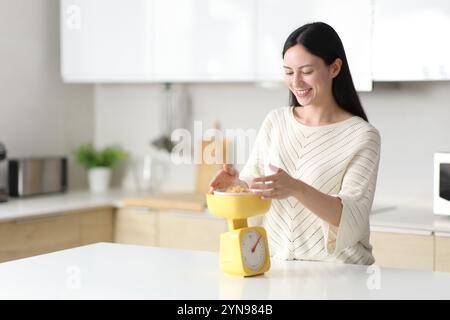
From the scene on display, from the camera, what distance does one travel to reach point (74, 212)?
384 centimetres

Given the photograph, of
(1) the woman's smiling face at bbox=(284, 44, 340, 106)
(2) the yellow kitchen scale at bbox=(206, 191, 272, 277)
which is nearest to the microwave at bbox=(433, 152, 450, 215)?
(1) the woman's smiling face at bbox=(284, 44, 340, 106)

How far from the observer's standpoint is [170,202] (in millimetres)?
3852

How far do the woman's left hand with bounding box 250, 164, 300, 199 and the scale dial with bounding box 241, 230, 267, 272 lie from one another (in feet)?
0.39

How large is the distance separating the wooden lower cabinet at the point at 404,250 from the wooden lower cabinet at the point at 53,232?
1349mm

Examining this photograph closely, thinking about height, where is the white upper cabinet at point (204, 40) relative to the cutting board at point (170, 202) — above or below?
above

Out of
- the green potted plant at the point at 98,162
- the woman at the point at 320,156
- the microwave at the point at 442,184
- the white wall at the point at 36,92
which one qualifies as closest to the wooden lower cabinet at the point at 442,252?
the microwave at the point at 442,184

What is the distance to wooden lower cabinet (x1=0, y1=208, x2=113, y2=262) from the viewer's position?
350 cm

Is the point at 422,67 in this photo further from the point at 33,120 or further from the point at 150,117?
the point at 33,120

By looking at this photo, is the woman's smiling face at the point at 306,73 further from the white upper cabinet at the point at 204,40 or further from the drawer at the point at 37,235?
the drawer at the point at 37,235

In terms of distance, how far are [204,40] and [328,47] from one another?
5.36ft

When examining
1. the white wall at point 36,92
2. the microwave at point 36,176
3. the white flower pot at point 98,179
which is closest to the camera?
the microwave at point 36,176

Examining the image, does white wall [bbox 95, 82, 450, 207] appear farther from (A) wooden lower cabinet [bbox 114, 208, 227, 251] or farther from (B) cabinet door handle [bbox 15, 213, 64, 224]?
(B) cabinet door handle [bbox 15, 213, 64, 224]

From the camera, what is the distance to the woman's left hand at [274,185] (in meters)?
2.06
